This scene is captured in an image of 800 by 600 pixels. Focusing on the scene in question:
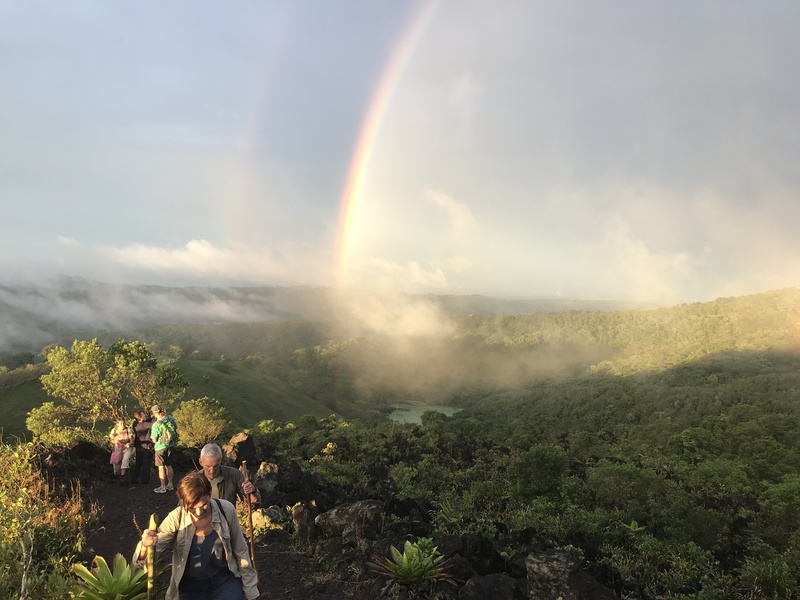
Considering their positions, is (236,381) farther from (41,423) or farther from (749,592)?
(749,592)

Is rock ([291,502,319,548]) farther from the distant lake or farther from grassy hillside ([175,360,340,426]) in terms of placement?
the distant lake

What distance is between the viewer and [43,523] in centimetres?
855

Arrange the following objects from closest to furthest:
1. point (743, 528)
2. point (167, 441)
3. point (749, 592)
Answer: point (749, 592) → point (167, 441) → point (743, 528)

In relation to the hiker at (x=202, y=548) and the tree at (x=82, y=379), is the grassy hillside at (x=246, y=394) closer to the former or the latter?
the tree at (x=82, y=379)

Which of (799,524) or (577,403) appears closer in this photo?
(799,524)

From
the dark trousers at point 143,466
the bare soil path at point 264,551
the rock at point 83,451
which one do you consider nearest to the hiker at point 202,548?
the bare soil path at point 264,551

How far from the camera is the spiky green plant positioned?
5.82 m

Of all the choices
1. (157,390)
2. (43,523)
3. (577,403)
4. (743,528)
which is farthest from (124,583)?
(577,403)

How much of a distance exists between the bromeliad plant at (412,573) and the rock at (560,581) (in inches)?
57.7

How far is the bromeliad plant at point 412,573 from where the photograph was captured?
323 inches

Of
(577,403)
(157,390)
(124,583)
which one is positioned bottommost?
(577,403)

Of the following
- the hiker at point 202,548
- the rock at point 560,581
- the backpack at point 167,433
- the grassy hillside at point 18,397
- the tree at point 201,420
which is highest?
the hiker at point 202,548

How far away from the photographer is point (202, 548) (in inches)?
191

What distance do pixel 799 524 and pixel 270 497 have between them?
66.3 feet
